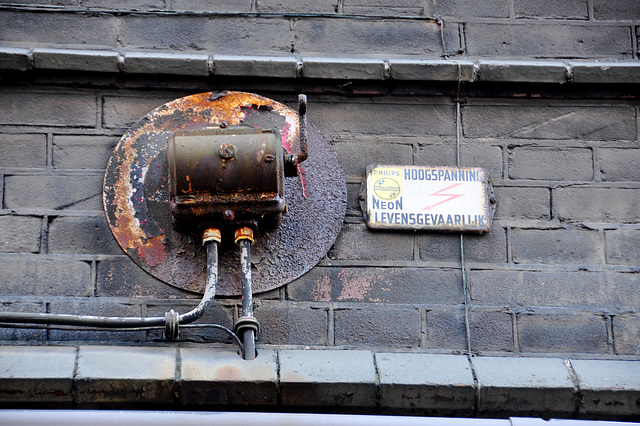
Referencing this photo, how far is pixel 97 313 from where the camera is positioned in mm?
2809

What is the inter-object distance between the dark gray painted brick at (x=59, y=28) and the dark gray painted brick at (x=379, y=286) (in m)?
1.23

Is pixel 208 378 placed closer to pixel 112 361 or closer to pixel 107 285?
pixel 112 361

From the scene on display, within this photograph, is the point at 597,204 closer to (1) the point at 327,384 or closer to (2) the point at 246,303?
(1) the point at 327,384

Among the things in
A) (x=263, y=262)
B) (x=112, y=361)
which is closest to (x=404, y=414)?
(x=263, y=262)

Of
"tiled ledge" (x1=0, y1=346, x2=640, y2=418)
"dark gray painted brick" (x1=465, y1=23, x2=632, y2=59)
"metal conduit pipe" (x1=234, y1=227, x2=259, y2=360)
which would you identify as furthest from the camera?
"dark gray painted brick" (x1=465, y1=23, x2=632, y2=59)

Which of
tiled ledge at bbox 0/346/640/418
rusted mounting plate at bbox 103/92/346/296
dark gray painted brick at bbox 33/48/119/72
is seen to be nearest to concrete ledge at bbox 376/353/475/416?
tiled ledge at bbox 0/346/640/418

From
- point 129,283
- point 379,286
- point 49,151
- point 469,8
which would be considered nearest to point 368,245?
point 379,286

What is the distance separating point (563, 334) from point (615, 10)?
141cm

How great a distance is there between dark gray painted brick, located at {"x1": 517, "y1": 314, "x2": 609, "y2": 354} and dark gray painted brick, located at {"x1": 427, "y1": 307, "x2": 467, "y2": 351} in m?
0.21

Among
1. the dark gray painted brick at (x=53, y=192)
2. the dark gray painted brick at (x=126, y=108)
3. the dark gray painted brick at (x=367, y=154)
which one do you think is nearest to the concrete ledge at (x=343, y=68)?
the dark gray painted brick at (x=367, y=154)

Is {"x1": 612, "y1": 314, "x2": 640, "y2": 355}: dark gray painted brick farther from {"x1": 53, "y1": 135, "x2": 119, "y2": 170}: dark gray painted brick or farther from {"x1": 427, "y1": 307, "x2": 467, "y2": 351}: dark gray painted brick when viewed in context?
{"x1": 53, "y1": 135, "x2": 119, "y2": 170}: dark gray painted brick

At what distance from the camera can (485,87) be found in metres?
3.22

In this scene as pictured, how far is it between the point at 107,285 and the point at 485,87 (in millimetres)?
1634

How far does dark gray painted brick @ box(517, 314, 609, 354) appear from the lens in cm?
287
